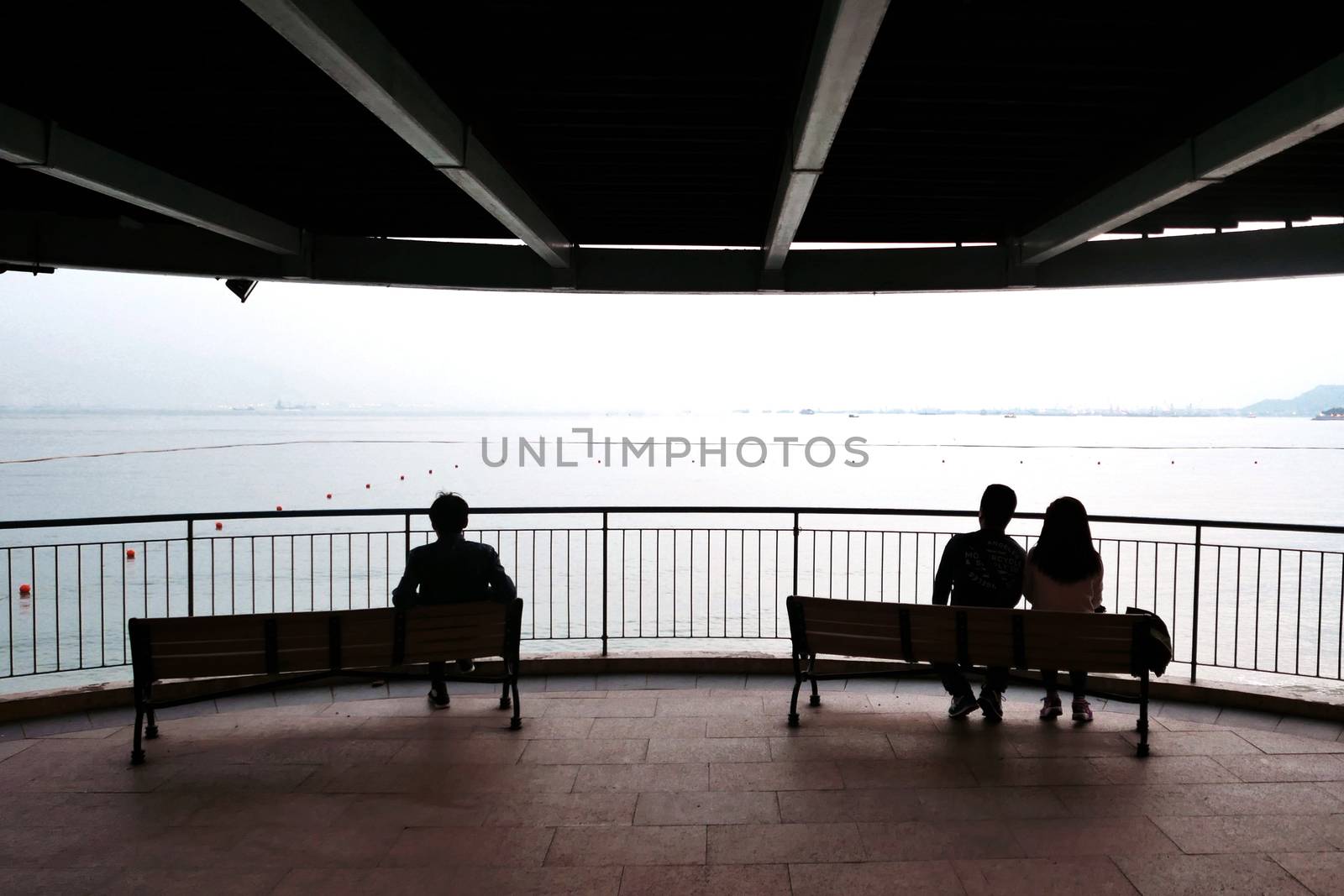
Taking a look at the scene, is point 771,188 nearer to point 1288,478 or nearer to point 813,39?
point 813,39

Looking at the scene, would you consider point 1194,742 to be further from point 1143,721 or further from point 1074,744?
point 1074,744

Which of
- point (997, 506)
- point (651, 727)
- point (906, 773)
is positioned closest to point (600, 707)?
point (651, 727)

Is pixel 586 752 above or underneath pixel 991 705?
underneath

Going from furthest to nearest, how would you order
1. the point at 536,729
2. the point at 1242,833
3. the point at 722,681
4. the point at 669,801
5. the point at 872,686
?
1. the point at 722,681
2. the point at 872,686
3. the point at 536,729
4. the point at 669,801
5. the point at 1242,833

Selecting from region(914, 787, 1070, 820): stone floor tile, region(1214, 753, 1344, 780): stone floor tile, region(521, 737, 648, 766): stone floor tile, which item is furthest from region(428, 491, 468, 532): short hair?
region(1214, 753, 1344, 780): stone floor tile

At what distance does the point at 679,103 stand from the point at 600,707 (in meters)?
4.04

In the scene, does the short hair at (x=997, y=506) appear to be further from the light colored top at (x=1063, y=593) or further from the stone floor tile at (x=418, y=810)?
the stone floor tile at (x=418, y=810)

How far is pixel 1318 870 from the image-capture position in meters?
3.63

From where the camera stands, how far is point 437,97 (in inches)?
184

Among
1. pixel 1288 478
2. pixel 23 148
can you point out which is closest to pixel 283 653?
pixel 23 148

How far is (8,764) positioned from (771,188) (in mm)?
6314

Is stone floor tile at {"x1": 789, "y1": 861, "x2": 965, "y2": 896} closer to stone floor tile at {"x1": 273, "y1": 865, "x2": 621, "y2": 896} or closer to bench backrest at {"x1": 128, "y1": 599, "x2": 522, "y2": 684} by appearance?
stone floor tile at {"x1": 273, "y1": 865, "x2": 621, "y2": 896}

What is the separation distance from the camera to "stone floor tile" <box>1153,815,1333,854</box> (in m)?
3.84

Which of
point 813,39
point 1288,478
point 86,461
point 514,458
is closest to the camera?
point 813,39
